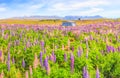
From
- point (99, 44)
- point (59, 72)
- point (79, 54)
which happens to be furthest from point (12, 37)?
point (59, 72)

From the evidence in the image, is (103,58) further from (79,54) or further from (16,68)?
(16,68)

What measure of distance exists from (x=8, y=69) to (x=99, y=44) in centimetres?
683

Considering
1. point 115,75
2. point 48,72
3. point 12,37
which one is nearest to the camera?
point 48,72

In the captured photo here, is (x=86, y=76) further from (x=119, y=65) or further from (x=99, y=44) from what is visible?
(x=99, y=44)

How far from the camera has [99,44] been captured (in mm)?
15984

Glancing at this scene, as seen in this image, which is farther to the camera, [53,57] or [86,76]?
[53,57]

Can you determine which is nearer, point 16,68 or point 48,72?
point 48,72

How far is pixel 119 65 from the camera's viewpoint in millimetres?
10727

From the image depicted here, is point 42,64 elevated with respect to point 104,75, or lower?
elevated

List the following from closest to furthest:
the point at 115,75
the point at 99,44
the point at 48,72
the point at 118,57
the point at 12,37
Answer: the point at 48,72 → the point at 115,75 → the point at 118,57 → the point at 99,44 → the point at 12,37

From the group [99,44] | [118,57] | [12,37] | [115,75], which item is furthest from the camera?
[12,37]

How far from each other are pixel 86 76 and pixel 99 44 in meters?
8.84

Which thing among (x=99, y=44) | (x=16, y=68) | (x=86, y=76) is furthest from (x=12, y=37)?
(x=86, y=76)

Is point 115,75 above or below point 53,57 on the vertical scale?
below
